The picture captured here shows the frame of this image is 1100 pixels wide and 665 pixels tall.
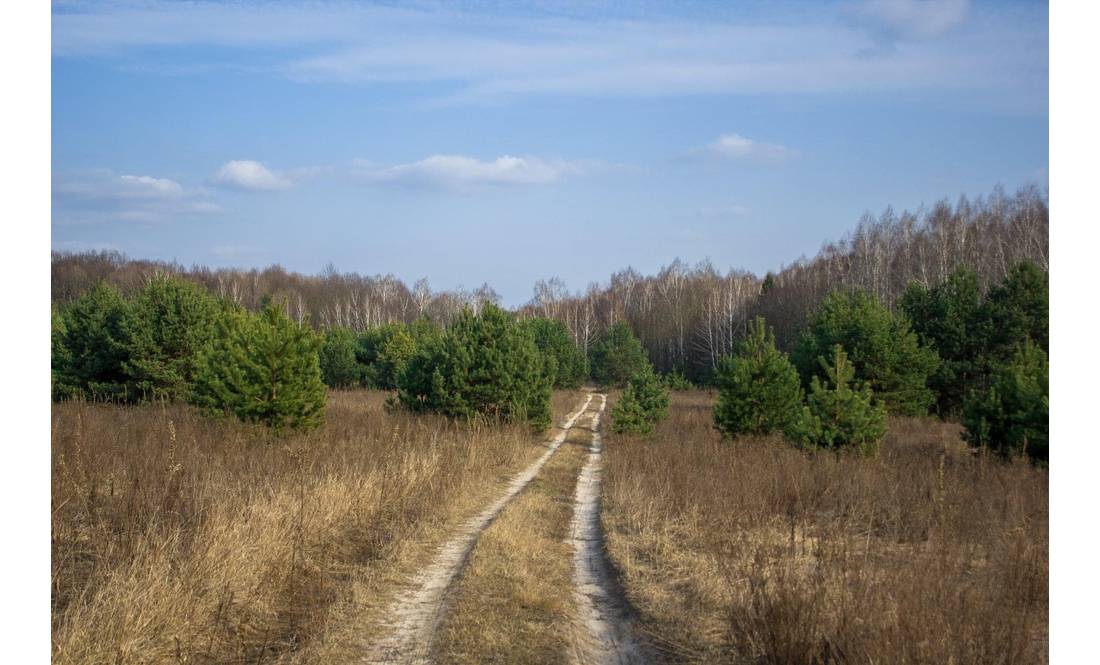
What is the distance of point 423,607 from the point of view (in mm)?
6117

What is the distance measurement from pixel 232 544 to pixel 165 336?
20903 millimetres

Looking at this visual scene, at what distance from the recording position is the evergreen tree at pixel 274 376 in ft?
49.0

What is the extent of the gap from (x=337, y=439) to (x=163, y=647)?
963 cm

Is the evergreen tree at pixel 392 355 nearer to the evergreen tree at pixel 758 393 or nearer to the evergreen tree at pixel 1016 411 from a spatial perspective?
the evergreen tree at pixel 758 393

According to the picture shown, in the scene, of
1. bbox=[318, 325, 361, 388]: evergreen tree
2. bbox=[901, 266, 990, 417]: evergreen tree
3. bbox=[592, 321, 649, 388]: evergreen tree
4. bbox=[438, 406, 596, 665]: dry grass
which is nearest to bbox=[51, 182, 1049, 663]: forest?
bbox=[438, 406, 596, 665]: dry grass

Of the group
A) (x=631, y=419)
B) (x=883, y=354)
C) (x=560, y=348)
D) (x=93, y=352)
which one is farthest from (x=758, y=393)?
(x=560, y=348)

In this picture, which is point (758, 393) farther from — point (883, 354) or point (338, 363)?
point (338, 363)

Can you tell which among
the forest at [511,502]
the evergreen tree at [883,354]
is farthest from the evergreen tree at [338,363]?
the evergreen tree at [883,354]

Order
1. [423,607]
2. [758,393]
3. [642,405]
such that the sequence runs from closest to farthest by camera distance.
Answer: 1. [423,607]
2. [758,393]
3. [642,405]

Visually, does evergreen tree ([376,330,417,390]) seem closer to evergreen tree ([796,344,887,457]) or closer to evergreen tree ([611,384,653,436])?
evergreen tree ([611,384,653,436])

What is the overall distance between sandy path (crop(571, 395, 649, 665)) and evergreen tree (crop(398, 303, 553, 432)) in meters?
9.83

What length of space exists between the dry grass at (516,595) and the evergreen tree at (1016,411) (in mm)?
8314
